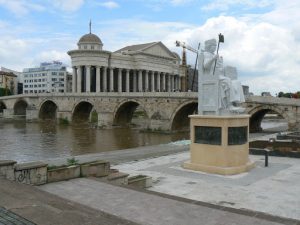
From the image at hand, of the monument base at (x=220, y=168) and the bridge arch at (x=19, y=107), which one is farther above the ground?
the bridge arch at (x=19, y=107)

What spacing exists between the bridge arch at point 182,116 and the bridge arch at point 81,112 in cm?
1795

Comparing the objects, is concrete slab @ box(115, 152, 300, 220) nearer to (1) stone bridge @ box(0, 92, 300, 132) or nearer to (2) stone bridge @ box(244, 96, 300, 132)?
(2) stone bridge @ box(244, 96, 300, 132)

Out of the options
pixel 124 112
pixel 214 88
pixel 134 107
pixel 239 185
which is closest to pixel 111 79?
pixel 134 107

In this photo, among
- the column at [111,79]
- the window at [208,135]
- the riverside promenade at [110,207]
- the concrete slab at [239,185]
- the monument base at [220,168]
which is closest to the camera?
the riverside promenade at [110,207]

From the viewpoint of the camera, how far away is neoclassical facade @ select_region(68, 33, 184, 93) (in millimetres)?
74438

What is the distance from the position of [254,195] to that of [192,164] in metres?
4.32

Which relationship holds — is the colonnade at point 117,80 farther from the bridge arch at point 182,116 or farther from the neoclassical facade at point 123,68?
the bridge arch at point 182,116

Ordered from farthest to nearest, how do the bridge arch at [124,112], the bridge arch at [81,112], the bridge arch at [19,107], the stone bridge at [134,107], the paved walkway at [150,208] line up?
the bridge arch at [19,107] < the bridge arch at [81,112] < the bridge arch at [124,112] < the stone bridge at [134,107] < the paved walkway at [150,208]

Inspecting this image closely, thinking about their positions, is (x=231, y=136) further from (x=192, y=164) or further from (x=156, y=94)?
(x=156, y=94)

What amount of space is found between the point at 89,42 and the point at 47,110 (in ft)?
54.3

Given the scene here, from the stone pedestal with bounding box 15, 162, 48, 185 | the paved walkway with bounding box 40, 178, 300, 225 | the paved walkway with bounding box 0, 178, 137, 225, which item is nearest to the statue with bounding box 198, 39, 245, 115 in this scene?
the paved walkway with bounding box 40, 178, 300, 225

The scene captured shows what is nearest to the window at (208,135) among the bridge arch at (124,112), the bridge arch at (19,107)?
the bridge arch at (124,112)

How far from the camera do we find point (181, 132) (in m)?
47.4

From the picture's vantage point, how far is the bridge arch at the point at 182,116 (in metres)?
46.2
